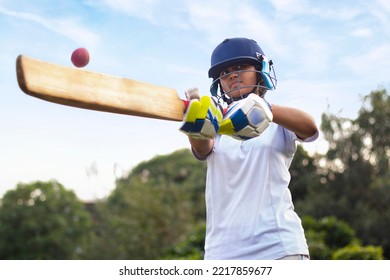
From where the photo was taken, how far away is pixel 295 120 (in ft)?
9.02

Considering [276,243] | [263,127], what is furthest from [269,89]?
[276,243]

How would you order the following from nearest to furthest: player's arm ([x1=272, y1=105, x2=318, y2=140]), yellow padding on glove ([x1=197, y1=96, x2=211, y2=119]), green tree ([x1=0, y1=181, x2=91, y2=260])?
1. yellow padding on glove ([x1=197, y1=96, x2=211, y2=119])
2. player's arm ([x1=272, y1=105, x2=318, y2=140])
3. green tree ([x1=0, y1=181, x2=91, y2=260])

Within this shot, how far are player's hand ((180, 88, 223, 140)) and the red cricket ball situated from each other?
1.45ft

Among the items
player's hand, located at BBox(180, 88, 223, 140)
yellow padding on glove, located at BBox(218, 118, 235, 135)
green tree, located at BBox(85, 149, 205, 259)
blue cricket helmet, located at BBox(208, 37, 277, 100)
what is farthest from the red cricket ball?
green tree, located at BBox(85, 149, 205, 259)

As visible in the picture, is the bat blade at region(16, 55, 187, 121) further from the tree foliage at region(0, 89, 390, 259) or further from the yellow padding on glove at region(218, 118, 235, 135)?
the tree foliage at region(0, 89, 390, 259)

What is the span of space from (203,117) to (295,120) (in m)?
0.46

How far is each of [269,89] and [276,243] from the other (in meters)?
0.70

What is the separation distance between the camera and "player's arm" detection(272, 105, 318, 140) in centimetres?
271

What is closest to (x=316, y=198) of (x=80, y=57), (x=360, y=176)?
(x=360, y=176)

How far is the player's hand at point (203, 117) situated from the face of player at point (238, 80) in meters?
0.39

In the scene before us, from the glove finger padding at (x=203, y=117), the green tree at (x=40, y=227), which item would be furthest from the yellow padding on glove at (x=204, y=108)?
the green tree at (x=40, y=227)

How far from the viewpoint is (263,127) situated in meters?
2.55

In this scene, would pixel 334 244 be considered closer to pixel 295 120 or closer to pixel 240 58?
pixel 240 58

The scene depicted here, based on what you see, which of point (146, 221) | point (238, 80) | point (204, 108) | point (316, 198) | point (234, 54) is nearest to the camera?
point (204, 108)
